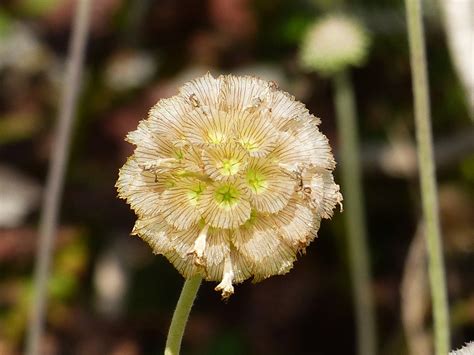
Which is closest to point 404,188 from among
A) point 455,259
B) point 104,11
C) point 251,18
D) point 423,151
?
point 455,259

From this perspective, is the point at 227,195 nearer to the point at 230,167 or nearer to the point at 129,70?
the point at 230,167

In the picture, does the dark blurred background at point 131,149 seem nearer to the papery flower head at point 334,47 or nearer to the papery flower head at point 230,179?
the papery flower head at point 334,47

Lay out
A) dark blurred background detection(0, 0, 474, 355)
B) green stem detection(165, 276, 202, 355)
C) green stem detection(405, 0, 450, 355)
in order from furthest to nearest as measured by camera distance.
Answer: dark blurred background detection(0, 0, 474, 355) → green stem detection(405, 0, 450, 355) → green stem detection(165, 276, 202, 355)

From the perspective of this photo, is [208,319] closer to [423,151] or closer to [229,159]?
[423,151]

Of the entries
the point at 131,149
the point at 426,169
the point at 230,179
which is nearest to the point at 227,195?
the point at 230,179

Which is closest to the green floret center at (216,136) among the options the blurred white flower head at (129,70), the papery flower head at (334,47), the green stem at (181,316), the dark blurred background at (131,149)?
the green stem at (181,316)

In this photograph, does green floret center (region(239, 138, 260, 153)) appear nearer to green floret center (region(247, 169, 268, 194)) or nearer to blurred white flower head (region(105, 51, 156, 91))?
green floret center (region(247, 169, 268, 194))

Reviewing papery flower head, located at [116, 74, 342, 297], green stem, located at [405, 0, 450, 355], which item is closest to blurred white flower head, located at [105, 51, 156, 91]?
green stem, located at [405, 0, 450, 355]
